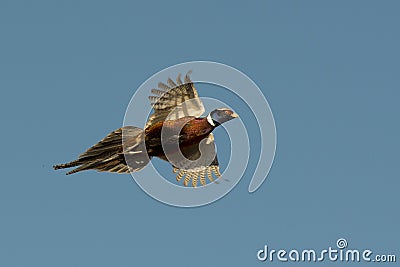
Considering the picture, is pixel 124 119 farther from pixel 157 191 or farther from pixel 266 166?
pixel 266 166

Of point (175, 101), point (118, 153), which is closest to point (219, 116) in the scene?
point (175, 101)

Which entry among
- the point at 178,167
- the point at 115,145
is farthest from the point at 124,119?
the point at 178,167

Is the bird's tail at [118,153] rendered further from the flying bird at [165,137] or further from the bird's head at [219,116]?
the bird's head at [219,116]

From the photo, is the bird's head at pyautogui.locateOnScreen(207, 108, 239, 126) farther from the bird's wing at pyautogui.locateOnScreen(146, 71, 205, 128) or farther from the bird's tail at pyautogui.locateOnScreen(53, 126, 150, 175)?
the bird's tail at pyautogui.locateOnScreen(53, 126, 150, 175)

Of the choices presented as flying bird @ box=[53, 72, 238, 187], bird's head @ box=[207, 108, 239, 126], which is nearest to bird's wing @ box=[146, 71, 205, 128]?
flying bird @ box=[53, 72, 238, 187]

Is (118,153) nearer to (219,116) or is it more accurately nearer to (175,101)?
(175,101)
